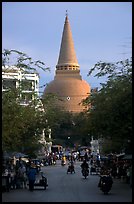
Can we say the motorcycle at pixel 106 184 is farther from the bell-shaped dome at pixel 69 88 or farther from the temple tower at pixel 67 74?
the temple tower at pixel 67 74

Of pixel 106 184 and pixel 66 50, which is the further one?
pixel 66 50

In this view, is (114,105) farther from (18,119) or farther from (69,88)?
(69,88)

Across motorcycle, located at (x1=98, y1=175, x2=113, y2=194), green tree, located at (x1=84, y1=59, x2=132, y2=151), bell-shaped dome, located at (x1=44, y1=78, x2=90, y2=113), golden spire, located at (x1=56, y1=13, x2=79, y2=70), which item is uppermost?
golden spire, located at (x1=56, y1=13, x2=79, y2=70)

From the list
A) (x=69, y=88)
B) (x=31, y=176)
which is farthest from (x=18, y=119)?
(x=69, y=88)

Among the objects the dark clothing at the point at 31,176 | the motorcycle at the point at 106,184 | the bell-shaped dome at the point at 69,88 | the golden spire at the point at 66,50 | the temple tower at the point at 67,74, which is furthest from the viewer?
the golden spire at the point at 66,50

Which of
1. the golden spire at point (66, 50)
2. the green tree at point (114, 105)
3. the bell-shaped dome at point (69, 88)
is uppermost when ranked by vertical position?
the golden spire at point (66, 50)

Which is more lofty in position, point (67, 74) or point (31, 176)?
point (67, 74)

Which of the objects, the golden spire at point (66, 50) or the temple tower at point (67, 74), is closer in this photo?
the temple tower at point (67, 74)

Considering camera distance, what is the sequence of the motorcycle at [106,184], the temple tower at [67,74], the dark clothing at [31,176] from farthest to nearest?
the temple tower at [67,74] → the dark clothing at [31,176] → the motorcycle at [106,184]

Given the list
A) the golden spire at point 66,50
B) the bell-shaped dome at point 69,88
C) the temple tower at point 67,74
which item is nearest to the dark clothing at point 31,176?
the bell-shaped dome at point 69,88

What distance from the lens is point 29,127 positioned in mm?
37156

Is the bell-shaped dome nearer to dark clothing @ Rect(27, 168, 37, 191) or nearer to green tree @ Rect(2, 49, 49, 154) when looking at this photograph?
green tree @ Rect(2, 49, 49, 154)

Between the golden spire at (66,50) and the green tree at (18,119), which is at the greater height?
the golden spire at (66,50)

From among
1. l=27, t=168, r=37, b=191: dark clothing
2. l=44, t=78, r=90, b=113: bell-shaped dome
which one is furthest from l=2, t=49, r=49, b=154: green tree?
l=44, t=78, r=90, b=113: bell-shaped dome
